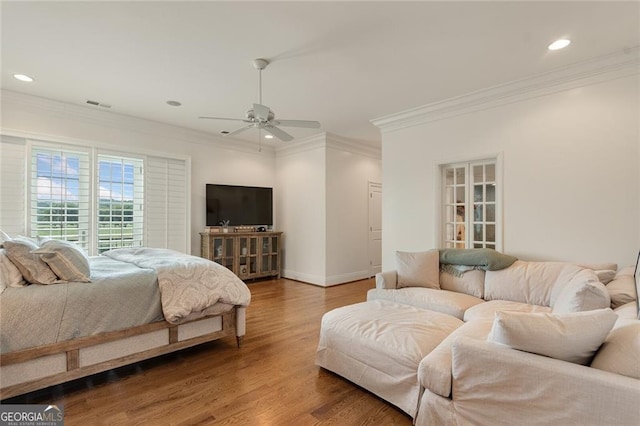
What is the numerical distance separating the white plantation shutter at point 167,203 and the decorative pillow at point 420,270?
364cm

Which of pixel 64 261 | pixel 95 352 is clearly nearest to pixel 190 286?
pixel 95 352

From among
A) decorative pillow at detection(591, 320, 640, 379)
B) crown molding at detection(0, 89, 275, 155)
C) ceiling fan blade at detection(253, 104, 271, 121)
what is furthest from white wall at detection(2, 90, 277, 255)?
decorative pillow at detection(591, 320, 640, 379)

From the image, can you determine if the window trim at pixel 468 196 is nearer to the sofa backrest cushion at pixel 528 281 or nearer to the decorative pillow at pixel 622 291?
the sofa backrest cushion at pixel 528 281

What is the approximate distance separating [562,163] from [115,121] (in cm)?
578

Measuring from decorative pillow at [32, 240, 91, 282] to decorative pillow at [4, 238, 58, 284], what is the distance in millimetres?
38

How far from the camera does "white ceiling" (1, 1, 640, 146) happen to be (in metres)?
2.24

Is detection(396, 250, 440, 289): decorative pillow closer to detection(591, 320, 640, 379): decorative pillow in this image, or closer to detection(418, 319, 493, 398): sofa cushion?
detection(418, 319, 493, 398): sofa cushion

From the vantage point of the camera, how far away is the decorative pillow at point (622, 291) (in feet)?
6.75

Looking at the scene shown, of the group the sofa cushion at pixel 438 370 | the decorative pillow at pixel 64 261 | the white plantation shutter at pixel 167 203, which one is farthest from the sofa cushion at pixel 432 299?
the white plantation shutter at pixel 167 203

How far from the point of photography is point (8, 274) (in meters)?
2.03

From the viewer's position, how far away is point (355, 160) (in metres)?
6.05

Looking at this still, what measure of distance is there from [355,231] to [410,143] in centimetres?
221

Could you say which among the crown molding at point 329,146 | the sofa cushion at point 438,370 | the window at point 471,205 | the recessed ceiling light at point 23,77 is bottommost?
the sofa cushion at point 438,370

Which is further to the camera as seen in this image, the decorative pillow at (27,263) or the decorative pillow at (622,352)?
the decorative pillow at (27,263)
